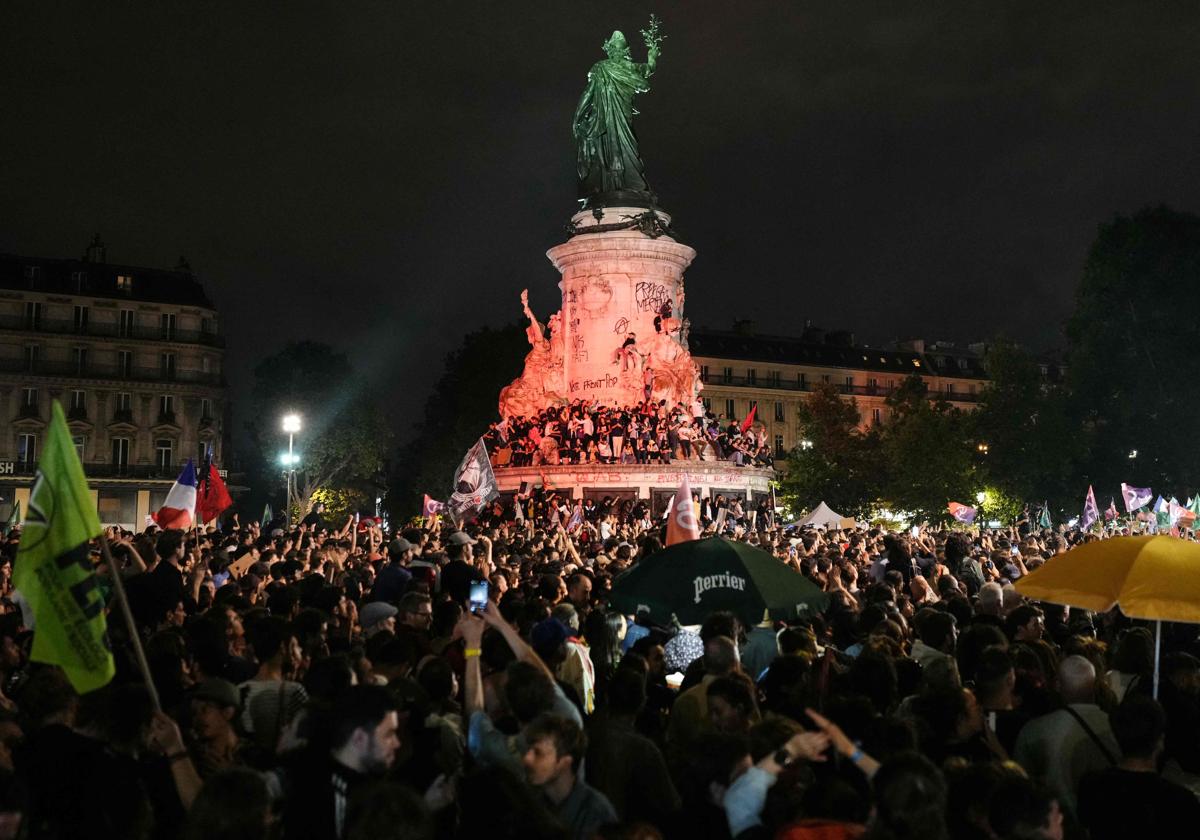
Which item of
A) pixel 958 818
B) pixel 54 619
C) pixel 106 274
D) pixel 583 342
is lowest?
pixel 958 818

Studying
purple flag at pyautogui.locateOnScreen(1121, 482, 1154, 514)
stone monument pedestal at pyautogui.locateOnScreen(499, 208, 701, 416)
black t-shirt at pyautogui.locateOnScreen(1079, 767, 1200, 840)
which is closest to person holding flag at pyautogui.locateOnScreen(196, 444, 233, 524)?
black t-shirt at pyautogui.locateOnScreen(1079, 767, 1200, 840)

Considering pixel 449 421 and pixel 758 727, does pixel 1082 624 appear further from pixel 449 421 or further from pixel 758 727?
pixel 449 421

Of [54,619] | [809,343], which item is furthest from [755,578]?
[809,343]

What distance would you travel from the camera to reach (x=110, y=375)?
71.9 meters

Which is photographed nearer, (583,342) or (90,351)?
(583,342)

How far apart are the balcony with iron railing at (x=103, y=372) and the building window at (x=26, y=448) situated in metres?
3.42

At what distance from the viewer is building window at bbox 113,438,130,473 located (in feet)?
234

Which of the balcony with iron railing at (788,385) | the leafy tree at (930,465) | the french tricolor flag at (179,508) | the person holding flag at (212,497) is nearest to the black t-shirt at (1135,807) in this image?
the french tricolor flag at (179,508)

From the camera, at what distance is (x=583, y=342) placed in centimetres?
4969

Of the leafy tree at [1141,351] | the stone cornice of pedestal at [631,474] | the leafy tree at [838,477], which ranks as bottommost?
the stone cornice of pedestal at [631,474]

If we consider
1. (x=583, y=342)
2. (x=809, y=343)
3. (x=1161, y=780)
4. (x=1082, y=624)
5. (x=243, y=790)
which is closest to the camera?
(x=243, y=790)

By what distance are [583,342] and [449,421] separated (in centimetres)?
3320

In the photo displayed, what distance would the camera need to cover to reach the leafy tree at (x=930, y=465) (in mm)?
59344

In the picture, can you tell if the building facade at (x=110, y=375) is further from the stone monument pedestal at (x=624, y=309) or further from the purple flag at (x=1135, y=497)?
the purple flag at (x=1135, y=497)
